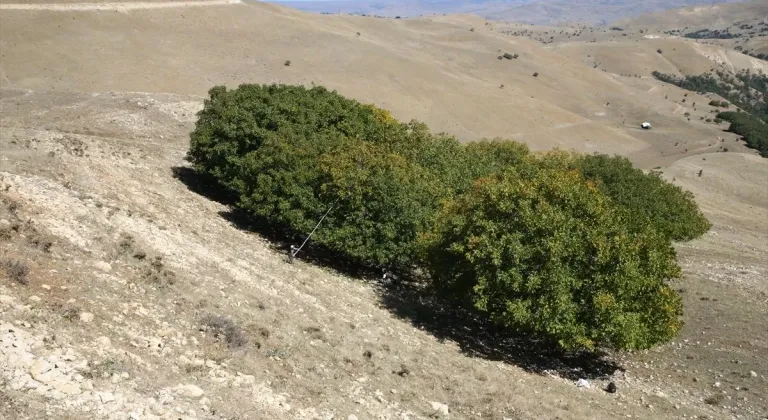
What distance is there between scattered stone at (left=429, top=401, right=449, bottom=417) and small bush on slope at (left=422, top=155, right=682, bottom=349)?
13.4 ft

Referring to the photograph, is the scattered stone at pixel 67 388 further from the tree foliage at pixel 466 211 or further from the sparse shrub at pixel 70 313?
the tree foliage at pixel 466 211

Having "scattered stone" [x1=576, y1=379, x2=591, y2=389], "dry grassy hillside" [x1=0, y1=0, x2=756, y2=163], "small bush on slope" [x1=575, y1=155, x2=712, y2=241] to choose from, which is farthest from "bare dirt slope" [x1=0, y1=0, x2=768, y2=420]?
"dry grassy hillside" [x1=0, y1=0, x2=756, y2=163]

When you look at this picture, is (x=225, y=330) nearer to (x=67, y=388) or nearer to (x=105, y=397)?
(x=105, y=397)

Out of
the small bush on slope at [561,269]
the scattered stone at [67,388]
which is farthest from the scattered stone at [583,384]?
the scattered stone at [67,388]

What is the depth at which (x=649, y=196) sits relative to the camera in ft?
108

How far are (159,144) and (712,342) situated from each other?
27.8 metres

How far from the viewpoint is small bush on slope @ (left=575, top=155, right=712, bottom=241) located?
31812mm

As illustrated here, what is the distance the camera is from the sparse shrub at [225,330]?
46.6 feet

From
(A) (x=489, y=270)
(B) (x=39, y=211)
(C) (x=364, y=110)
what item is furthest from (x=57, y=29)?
(A) (x=489, y=270)

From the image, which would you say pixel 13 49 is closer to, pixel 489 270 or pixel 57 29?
pixel 57 29

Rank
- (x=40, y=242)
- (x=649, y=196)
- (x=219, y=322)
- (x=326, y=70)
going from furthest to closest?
(x=326, y=70) < (x=649, y=196) < (x=40, y=242) < (x=219, y=322)

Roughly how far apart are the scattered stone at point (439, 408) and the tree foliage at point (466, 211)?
4134 mm

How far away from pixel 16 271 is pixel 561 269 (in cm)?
1351

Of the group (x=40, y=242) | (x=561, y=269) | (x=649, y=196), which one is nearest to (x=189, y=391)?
(x=40, y=242)
